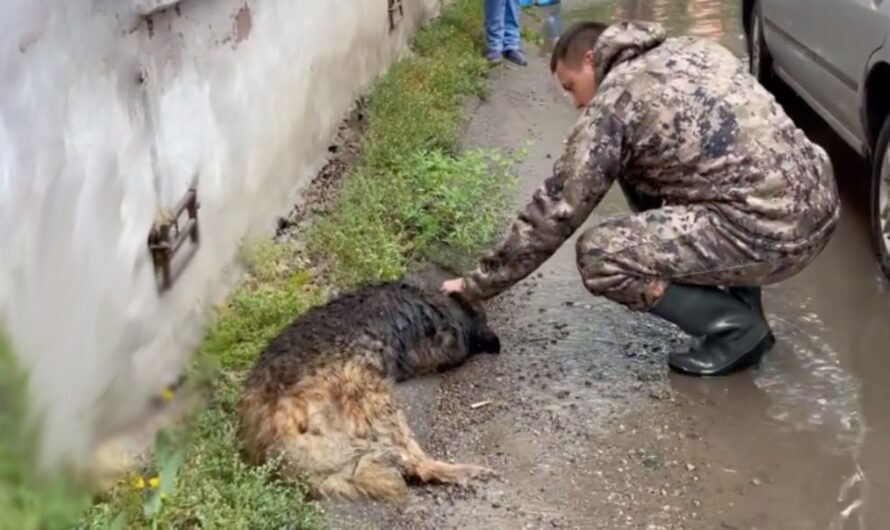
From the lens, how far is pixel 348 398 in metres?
3.79

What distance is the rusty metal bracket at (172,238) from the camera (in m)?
4.00

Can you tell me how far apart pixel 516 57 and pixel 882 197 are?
471 cm

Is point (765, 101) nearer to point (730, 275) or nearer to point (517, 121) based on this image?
point (730, 275)

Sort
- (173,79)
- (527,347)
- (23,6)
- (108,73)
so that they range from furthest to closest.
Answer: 1. (527,347)
2. (173,79)
3. (108,73)
4. (23,6)

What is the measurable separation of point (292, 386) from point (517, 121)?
4597mm

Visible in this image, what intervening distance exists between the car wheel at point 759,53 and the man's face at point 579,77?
3.50 m

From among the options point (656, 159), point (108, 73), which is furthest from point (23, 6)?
point (656, 159)

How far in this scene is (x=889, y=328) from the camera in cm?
498

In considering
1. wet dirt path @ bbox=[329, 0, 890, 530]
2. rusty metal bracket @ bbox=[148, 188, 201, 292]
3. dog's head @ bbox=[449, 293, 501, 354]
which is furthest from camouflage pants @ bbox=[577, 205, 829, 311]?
rusty metal bracket @ bbox=[148, 188, 201, 292]

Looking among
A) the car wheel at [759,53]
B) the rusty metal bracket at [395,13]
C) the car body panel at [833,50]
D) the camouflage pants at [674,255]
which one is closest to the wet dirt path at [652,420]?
the camouflage pants at [674,255]

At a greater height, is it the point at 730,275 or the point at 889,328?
the point at 730,275

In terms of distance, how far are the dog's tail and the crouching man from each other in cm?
92

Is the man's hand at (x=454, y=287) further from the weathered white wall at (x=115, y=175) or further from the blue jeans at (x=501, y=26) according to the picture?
the blue jeans at (x=501, y=26)

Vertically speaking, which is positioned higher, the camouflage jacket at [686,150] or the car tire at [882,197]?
the camouflage jacket at [686,150]
